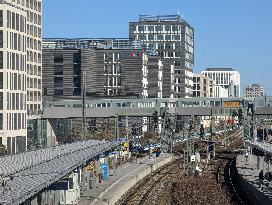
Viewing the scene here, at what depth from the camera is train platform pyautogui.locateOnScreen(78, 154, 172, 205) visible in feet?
150

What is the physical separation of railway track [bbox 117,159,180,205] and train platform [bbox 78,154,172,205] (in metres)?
0.62

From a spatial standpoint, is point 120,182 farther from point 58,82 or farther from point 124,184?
point 58,82

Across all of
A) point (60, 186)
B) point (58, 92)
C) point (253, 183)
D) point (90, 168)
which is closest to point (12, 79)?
point (90, 168)

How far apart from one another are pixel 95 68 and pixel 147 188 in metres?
110

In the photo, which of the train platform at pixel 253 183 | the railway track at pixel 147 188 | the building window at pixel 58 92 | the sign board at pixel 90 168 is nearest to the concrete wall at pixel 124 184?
the railway track at pixel 147 188

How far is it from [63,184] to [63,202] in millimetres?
6507

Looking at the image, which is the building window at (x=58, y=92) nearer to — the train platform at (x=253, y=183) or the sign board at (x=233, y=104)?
the sign board at (x=233, y=104)

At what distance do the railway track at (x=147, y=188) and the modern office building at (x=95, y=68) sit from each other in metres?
81.1

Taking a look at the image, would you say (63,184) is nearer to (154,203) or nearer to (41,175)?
(41,175)

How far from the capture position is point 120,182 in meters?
57.8

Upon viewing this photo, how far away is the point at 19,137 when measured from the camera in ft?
297

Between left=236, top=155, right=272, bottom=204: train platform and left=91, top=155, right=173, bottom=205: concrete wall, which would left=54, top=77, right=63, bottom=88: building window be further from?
left=236, top=155, right=272, bottom=204: train platform

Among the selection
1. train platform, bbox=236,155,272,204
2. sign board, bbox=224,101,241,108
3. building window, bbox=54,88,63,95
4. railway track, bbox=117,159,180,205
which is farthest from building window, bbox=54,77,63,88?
train platform, bbox=236,155,272,204

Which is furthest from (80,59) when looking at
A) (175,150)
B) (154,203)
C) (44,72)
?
(154,203)
